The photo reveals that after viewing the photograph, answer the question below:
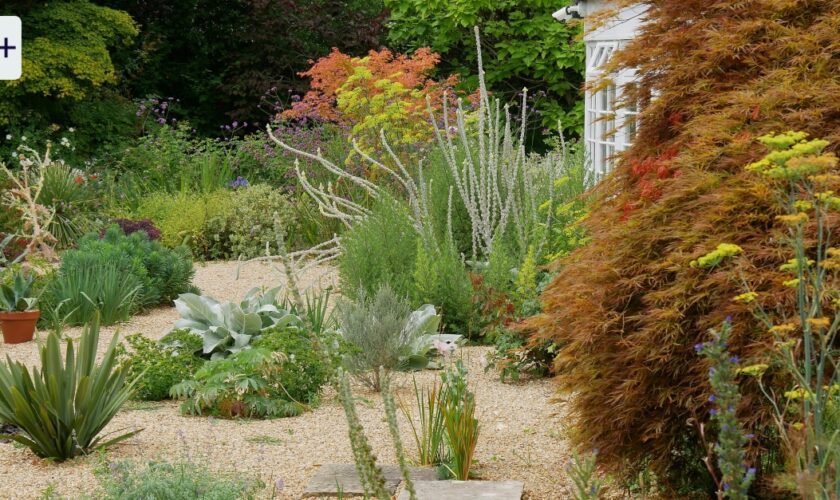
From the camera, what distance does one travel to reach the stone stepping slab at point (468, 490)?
144 inches

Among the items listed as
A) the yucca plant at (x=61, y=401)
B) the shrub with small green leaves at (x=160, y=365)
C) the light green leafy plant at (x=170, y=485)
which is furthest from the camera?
the shrub with small green leaves at (x=160, y=365)

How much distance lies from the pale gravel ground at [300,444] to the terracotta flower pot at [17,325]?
6.84 ft

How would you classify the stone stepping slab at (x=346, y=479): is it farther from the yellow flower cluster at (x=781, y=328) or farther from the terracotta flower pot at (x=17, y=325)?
the terracotta flower pot at (x=17, y=325)

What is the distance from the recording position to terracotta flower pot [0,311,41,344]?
706 cm

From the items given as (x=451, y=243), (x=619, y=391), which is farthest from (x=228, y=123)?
(x=619, y=391)

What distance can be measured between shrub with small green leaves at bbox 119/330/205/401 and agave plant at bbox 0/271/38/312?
1.80 metres

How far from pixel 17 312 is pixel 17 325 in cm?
8

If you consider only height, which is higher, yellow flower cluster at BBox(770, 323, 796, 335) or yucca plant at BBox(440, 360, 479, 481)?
yellow flower cluster at BBox(770, 323, 796, 335)

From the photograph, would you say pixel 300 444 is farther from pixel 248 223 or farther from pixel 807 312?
pixel 248 223

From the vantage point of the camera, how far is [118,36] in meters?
17.6

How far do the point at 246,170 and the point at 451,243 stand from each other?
7.86 meters

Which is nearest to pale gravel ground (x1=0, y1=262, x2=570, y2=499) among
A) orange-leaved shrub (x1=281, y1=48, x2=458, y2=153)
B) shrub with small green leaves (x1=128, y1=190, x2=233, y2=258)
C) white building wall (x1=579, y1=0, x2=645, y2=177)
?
white building wall (x1=579, y1=0, x2=645, y2=177)

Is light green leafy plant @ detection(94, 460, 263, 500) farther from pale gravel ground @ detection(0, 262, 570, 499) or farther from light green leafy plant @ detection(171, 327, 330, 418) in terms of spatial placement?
light green leafy plant @ detection(171, 327, 330, 418)

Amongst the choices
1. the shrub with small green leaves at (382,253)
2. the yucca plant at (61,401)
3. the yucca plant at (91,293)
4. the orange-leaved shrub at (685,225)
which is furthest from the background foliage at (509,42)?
the orange-leaved shrub at (685,225)
